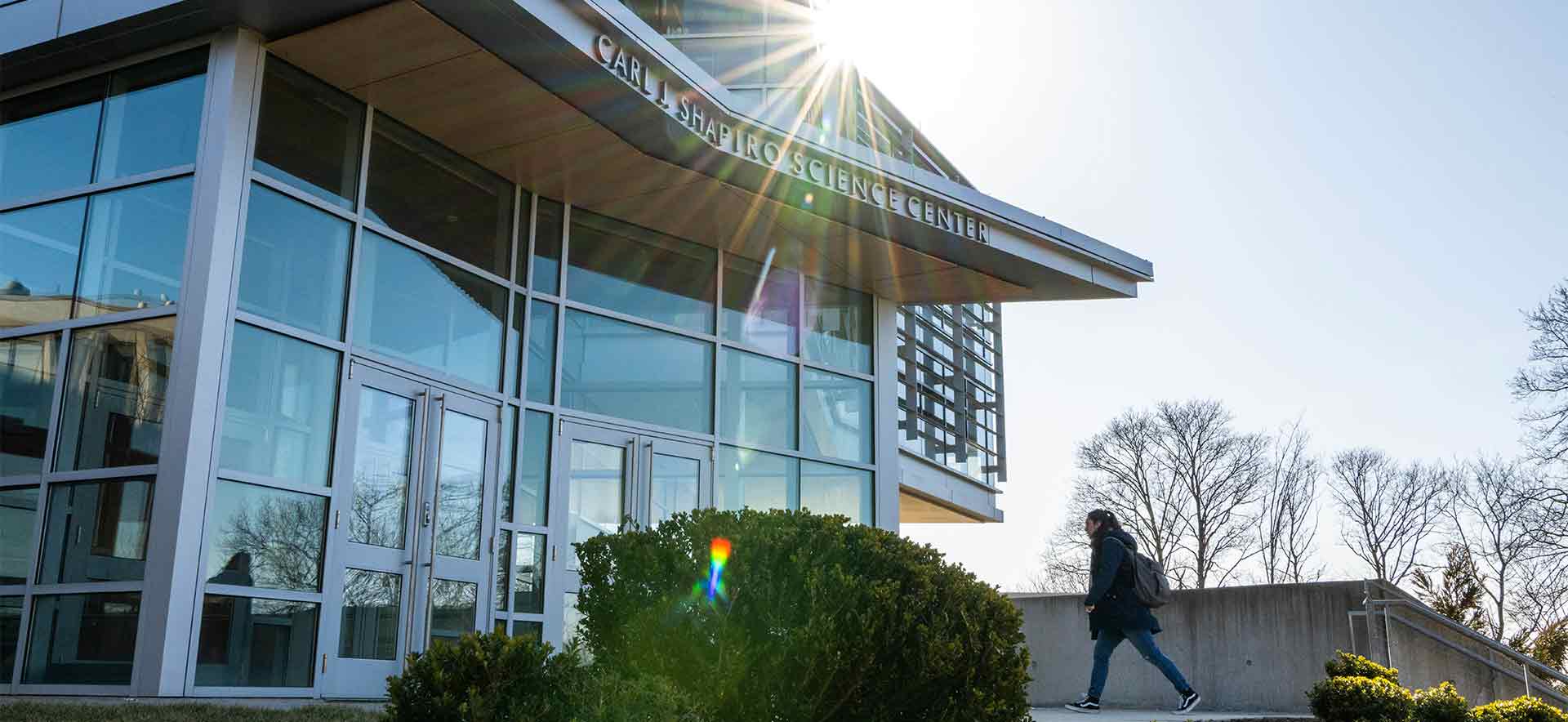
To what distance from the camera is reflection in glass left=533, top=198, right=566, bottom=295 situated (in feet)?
41.3

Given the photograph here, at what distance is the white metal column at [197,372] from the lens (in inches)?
341

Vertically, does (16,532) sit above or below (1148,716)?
above

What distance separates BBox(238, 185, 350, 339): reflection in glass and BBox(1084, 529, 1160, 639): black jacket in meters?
6.51

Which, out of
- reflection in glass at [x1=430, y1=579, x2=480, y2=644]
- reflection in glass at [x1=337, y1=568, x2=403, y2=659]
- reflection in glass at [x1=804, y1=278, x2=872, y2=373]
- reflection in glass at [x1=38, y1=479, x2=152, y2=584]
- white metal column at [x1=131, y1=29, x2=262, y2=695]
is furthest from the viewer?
reflection in glass at [x1=804, y1=278, x2=872, y2=373]

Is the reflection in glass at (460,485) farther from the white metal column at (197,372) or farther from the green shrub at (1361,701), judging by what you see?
the green shrub at (1361,701)

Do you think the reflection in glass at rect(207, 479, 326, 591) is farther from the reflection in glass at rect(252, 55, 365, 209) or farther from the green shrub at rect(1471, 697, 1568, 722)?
the green shrub at rect(1471, 697, 1568, 722)

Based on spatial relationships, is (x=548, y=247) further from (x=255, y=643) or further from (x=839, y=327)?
(x=255, y=643)

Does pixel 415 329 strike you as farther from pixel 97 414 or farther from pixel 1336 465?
pixel 1336 465

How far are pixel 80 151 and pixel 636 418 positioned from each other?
5.50 metres

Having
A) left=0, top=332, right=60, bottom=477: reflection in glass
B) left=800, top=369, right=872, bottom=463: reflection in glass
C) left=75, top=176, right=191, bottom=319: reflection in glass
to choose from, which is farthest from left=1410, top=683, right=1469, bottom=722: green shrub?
left=0, top=332, right=60, bottom=477: reflection in glass

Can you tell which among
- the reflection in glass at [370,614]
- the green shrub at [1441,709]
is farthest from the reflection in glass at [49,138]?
the green shrub at [1441,709]

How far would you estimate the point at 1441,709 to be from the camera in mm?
9938

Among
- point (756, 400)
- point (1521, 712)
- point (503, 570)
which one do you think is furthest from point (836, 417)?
point (1521, 712)

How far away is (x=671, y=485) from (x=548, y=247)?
2.74 m
